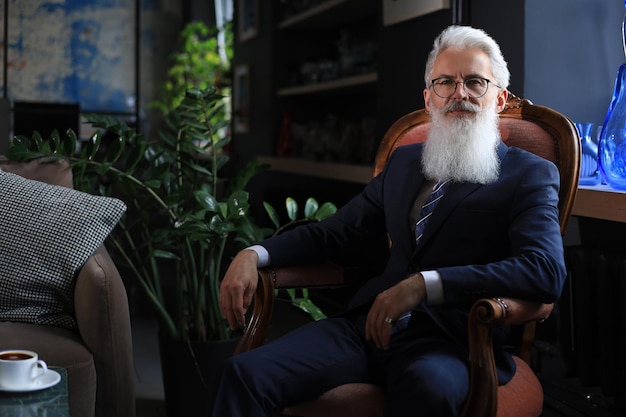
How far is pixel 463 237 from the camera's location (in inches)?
72.6

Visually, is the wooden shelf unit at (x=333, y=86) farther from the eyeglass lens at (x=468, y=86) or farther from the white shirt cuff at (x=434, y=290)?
the white shirt cuff at (x=434, y=290)

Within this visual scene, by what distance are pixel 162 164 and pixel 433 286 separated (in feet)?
4.35

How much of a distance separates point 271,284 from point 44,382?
1.96 ft

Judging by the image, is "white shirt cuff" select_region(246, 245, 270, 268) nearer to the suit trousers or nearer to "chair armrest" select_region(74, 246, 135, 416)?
the suit trousers

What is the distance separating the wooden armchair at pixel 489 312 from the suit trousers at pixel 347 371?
37mm

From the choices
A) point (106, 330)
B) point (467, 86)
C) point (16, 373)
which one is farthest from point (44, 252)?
point (467, 86)

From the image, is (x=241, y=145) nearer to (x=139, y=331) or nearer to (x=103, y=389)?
(x=139, y=331)

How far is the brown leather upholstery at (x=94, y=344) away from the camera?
203 centimetres

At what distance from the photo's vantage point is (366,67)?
4.33 metres

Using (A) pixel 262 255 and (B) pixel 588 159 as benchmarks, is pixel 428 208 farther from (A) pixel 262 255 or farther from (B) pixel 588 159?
(B) pixel 588 159

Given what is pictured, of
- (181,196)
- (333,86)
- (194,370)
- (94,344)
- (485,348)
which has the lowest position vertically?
(194,370)

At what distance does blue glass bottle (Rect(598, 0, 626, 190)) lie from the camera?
2.28 m

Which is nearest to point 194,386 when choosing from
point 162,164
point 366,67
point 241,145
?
point 162,164

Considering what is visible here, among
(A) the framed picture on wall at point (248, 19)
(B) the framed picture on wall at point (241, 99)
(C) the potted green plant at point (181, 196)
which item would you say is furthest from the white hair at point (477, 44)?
(B) the framed picture on wall at point (241, 99)
